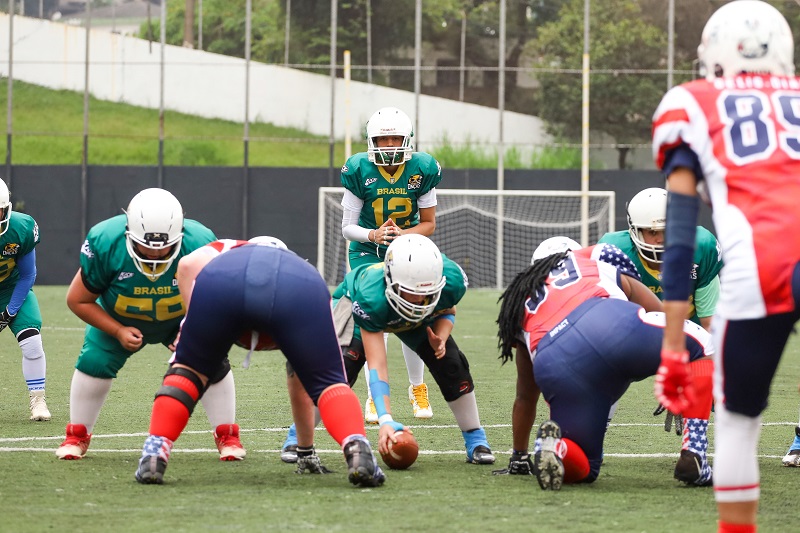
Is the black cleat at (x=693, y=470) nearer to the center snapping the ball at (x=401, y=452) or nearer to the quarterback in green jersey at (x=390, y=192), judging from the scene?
the center snapping the ball at (x=401, y=452)

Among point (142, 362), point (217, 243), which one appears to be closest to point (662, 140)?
point (217, 243)

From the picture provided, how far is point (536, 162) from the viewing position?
25.4 meters

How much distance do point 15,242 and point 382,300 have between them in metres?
3.10

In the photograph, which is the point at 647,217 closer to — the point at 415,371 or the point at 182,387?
the point at 415,371

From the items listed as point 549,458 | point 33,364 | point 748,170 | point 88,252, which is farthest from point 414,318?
point 33,364

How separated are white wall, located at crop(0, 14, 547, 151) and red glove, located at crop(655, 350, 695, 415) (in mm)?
22132

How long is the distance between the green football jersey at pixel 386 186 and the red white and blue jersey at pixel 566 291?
2.42 metres

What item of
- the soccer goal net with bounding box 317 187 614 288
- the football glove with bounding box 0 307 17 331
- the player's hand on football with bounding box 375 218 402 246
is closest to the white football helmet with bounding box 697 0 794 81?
the player's hand on football with bounding box 375 218 402 246

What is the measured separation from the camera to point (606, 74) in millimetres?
25531

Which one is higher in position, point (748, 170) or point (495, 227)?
point (748, 170)

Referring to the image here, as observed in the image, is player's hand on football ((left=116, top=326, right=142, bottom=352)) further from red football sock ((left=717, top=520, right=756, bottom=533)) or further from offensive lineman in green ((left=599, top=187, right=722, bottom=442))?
red football sock ((left=717, top=520, right=756, bottom=533))

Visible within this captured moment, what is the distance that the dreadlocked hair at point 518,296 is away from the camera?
5.43 meters

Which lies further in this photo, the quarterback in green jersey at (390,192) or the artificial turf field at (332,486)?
the quarterback in green jersey at (390,192)

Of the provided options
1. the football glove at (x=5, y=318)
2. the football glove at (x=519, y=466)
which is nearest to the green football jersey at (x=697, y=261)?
the football glove at (x=519, y=466)
